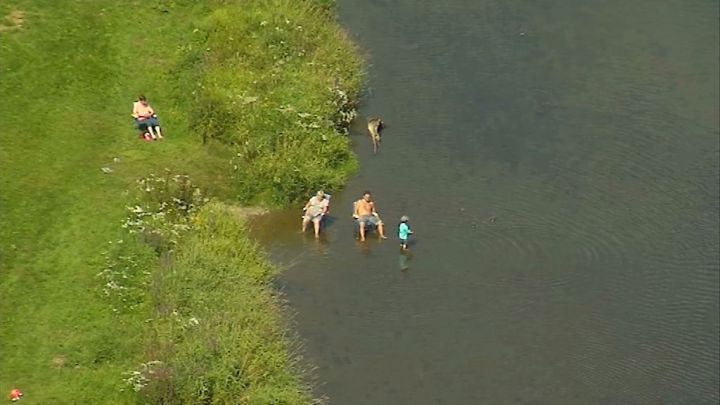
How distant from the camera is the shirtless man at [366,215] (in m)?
23.6

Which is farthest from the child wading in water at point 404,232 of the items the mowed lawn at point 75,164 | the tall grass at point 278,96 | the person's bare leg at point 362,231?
the mowed lawn at point 75,164

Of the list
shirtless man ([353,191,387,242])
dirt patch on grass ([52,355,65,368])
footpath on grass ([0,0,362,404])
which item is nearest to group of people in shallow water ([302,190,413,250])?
shirtless man ([353,191,387,242])

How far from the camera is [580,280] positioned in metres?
23.3

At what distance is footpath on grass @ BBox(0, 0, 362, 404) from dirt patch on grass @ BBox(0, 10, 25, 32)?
52mm

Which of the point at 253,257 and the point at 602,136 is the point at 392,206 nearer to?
the point at 253,257

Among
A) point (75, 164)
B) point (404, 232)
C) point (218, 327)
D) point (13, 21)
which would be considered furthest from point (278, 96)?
point (218, 327)

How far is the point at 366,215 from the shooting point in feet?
77.7

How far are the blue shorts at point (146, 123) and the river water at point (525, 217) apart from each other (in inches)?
148

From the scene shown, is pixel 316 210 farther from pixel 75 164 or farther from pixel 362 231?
pixel 75 164

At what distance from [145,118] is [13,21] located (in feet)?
19.6

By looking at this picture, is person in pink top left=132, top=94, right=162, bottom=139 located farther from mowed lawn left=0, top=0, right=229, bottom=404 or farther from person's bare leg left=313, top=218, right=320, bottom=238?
person's bare leg left=313, top=218, right=320, bottom=238

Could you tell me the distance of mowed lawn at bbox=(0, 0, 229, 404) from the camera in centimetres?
1925

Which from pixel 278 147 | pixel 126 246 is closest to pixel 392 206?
pixel 278 147

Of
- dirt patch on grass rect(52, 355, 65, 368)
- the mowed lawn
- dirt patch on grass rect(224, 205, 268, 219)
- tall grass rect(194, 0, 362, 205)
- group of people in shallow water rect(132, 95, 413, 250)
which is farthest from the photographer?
tall grass rect(194, 0, 362, 205)
